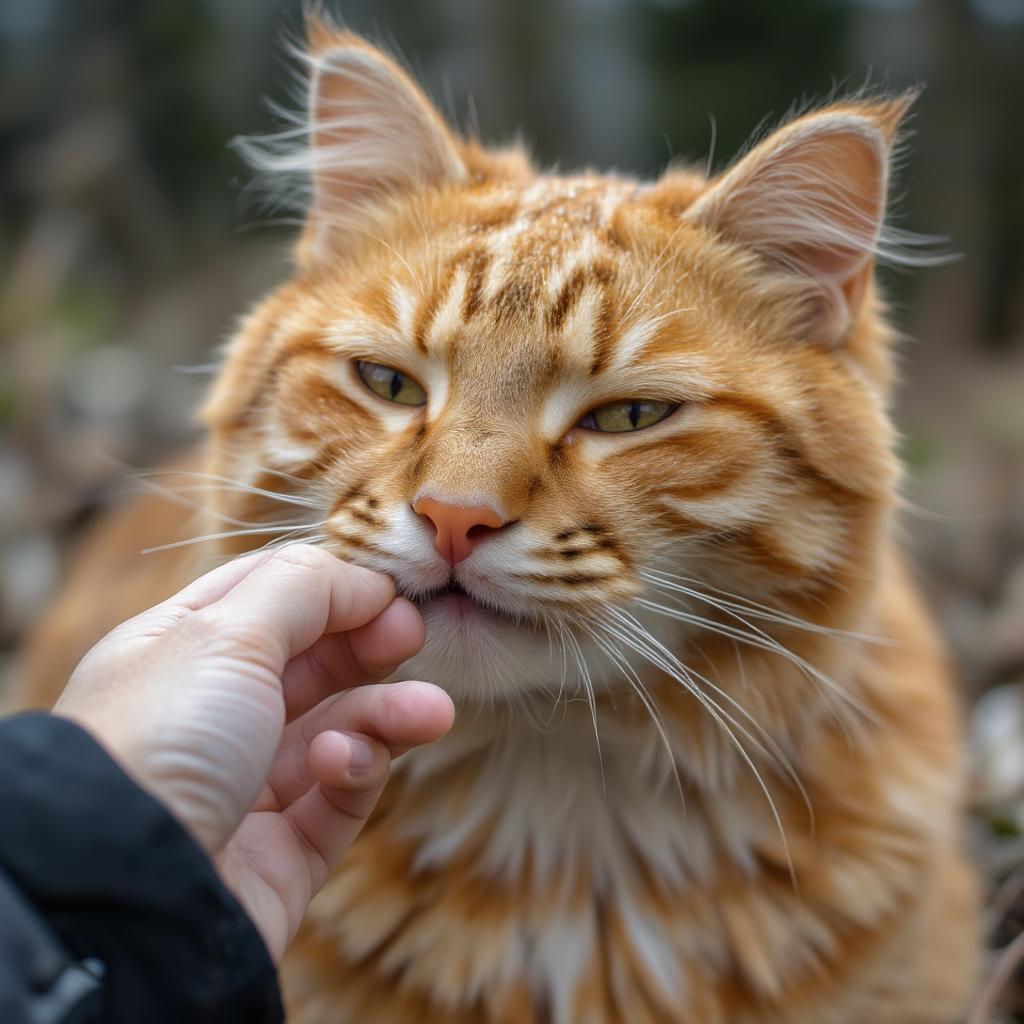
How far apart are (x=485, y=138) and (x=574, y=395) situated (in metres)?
5.57

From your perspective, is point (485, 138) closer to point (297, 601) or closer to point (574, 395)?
point (574, 395)

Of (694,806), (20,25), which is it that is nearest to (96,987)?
(694,806)

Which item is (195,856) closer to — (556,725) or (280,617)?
(280,617)

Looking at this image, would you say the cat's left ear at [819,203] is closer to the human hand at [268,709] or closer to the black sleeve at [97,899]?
the human hand at [268,709]

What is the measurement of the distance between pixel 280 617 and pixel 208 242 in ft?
27.3

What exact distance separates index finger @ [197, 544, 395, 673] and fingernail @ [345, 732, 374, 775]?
0.51ft

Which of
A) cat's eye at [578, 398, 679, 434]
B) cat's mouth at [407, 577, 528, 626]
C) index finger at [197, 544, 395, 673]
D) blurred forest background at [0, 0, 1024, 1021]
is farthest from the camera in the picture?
blurred forest background at [0, 0, 1024, 1021]

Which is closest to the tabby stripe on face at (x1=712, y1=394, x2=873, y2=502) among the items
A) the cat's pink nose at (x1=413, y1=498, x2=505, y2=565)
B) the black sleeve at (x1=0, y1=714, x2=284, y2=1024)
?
the cat's pink nose at (x1=413, y1=498, x2=505, y2=565)

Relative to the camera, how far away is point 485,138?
22.5ft

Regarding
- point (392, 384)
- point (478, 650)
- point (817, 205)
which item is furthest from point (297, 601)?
point (817, 205)

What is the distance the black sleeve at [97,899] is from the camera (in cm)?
111

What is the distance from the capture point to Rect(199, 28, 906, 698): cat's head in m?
1.63

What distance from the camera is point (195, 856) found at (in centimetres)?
117

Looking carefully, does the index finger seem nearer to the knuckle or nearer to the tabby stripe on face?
the knuckle
